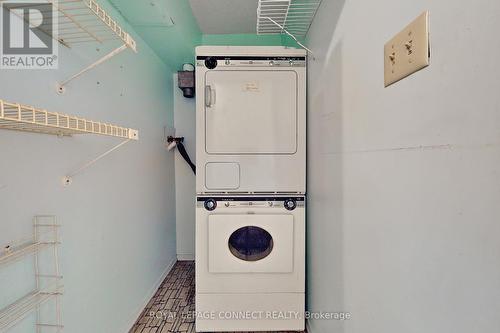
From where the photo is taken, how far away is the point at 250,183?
5.99 ft

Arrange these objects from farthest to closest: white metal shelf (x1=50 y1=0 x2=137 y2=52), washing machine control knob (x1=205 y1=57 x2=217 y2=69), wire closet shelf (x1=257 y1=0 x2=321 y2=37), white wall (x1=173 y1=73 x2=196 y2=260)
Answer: white wall (x1=173 y1=73 x2=196 y2=260), washing machine control knob (x1=205 y1=57 x2=217 y2=69), wire closet shelf (x1=257 y1=0 x2=321 y2=37), white metal shelf (x1=50 y1=0 x2=137 y2=52)

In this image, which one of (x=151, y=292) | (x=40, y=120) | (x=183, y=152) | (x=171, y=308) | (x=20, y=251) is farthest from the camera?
(x=183, y=152)

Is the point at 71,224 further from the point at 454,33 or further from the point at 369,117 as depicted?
the point at 454,33

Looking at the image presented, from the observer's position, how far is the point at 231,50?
176 cm

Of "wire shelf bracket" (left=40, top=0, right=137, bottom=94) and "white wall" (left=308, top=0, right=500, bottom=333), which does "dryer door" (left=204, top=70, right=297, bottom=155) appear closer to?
"white wall" (left=308, top=0, right=500, bottom=333)

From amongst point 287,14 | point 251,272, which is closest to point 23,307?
point 251,272

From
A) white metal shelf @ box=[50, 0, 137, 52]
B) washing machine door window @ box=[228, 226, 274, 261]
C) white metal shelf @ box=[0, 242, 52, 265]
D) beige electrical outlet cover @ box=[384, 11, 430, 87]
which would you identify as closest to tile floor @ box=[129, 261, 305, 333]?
washing machine door window @ box=[228, 226, 274, 261]

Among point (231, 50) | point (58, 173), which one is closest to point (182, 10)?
point (231, 50)

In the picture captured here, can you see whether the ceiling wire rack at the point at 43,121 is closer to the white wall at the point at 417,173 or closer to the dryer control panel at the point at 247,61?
the dryer control panel at the point at 247,61

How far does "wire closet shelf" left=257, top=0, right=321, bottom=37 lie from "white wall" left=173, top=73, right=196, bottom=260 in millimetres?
1383

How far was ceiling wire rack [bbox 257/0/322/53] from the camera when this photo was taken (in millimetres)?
1482

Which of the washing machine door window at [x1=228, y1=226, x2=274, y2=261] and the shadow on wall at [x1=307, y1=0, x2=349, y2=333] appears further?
the washing machine door window at [x1=228, y1=226, x2=274, y2=261]

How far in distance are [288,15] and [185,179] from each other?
6.56 ft

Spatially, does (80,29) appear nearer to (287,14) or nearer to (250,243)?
(287,14)
